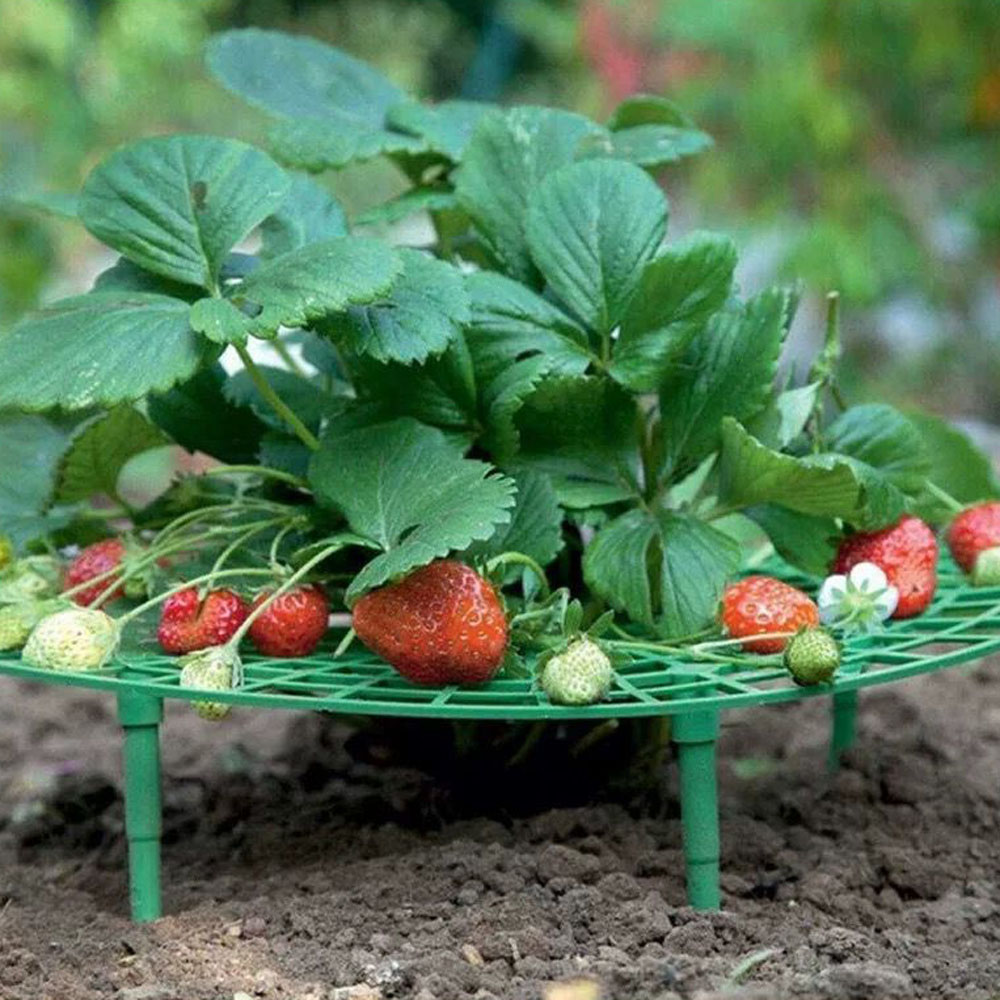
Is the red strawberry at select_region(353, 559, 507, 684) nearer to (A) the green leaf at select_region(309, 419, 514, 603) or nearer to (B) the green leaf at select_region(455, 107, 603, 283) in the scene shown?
(A) the green leaf at select_region(309, 419, 514, 603)

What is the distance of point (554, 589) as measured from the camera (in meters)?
1.61

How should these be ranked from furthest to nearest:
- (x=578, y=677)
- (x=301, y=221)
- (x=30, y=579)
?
(x=301, y=221)
(x=30, y=579)
(x=578, y=677)

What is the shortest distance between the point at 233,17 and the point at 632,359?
24.3 ft

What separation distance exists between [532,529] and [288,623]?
21 centimetres

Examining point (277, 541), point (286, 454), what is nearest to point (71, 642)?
point (277, 541)

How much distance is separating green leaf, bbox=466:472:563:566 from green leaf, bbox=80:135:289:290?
0.31 m

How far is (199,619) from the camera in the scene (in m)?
1.44

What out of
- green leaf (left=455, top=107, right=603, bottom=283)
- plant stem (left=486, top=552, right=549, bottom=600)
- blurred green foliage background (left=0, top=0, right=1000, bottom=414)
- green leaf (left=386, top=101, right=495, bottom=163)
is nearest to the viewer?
plant stem (left=486, top=552, right=549, bottom=600)

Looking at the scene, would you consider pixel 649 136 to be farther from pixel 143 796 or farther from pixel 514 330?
pixel 143 796

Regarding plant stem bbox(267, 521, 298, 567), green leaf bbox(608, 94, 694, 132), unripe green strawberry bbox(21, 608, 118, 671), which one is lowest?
unripe green strawberry bbox(21, 608, 118, 671)

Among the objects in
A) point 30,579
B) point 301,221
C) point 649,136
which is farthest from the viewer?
point 649,136

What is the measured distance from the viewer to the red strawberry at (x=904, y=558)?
154cm

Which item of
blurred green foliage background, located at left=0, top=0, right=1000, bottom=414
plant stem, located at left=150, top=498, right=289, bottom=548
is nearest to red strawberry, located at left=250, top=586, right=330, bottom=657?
plant stem, located at left=150, top=498, right=289, bottom=548

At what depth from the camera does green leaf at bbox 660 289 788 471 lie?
59.6 inches
